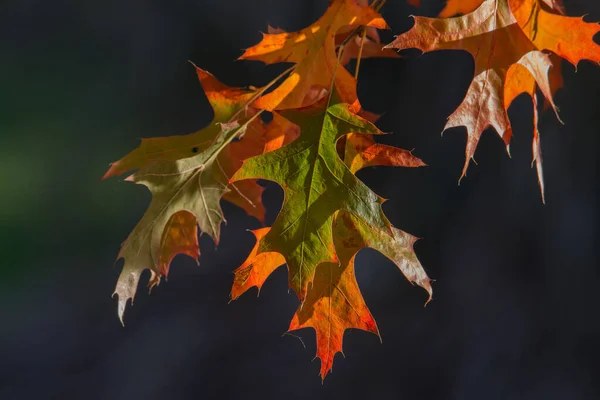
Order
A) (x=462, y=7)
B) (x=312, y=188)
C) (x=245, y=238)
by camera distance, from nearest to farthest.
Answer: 1. (x=312, y=188)
2. (x=462, y=7)
3. (x=245, y=238)

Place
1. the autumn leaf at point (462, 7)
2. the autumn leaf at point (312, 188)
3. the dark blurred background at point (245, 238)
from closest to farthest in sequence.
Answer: the autumn leaf at point (312, 188)
the autumn leaf at point (462, 7)
the dark blurred background at point (245, 238)

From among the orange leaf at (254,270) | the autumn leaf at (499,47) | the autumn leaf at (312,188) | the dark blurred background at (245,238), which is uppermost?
the autumn leaf at (499,47)

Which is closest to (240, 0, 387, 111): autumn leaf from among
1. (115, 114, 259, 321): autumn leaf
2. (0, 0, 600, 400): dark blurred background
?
(115, 114, 259, 321): autumn leaf

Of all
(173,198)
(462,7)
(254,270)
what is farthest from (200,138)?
(462,7)

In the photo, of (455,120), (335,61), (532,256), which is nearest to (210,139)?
(335,61)

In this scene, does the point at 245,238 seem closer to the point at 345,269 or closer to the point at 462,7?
the point at 345,269

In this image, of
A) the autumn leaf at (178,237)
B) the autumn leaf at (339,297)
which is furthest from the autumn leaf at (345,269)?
the autumn leaf at (178,237)

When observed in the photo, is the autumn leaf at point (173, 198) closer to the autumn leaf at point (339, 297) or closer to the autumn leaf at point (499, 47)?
the autumn leaf at point (339, 297)
